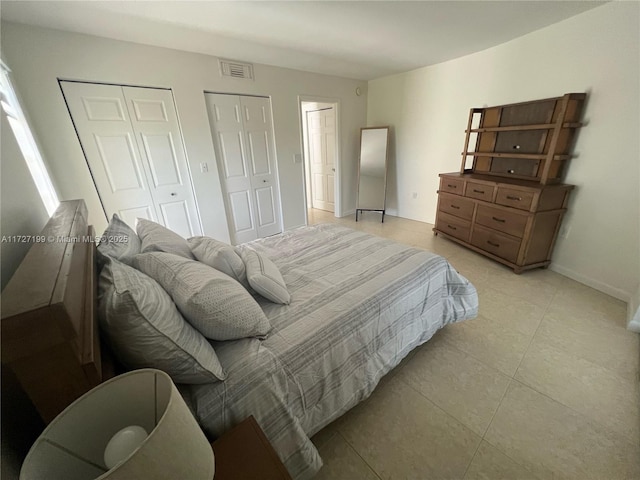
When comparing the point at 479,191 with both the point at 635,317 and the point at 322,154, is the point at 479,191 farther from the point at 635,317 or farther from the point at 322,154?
the point at 322,154

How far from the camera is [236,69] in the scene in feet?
9.85

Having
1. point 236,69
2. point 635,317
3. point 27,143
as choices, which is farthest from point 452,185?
point 27,143

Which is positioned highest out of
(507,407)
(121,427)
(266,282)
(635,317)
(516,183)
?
(516,183)

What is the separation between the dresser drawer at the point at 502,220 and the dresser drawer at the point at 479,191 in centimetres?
10

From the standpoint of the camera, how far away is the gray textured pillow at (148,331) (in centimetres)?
75

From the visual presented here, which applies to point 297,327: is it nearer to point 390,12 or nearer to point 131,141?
point 390,12

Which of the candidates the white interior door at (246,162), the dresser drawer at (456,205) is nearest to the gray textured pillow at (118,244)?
the white interior door at (246,162)

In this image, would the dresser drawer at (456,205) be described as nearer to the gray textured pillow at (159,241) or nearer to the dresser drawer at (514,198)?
the dresser drawer at (514,198)

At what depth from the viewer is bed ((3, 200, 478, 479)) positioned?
0.92 meters

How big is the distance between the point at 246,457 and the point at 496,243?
302 cm

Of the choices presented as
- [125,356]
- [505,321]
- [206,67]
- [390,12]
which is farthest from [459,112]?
[125,356]

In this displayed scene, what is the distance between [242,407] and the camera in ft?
2.91

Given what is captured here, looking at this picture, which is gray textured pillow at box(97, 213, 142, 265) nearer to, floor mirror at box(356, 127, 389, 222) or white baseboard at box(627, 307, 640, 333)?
white baseboard at box(627, 307, 640, 333)

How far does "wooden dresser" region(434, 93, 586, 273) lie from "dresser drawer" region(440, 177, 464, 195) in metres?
0.01
